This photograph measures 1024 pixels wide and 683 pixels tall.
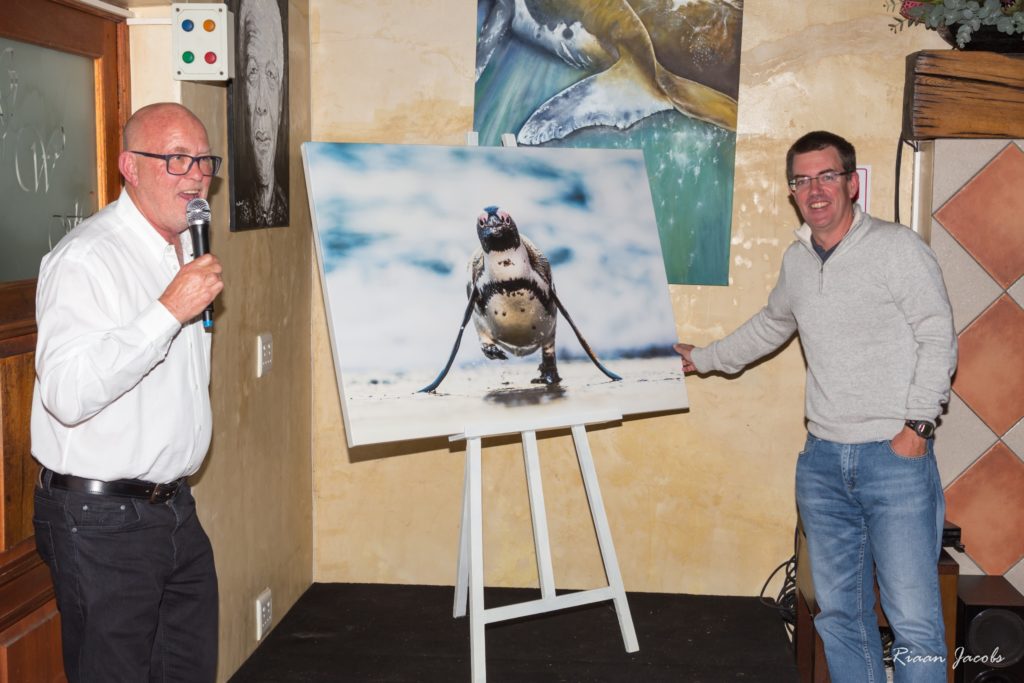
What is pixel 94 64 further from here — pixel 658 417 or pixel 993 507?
pixel 993 507

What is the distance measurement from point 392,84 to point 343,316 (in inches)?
47.7

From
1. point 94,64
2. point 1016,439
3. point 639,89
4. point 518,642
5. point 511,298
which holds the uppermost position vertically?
point 639,89

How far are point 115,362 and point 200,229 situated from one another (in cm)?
33

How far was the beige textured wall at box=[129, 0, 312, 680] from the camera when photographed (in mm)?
2779

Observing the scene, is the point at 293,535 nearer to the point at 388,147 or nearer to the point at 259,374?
the point at 259,374

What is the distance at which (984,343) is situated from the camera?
3.39m

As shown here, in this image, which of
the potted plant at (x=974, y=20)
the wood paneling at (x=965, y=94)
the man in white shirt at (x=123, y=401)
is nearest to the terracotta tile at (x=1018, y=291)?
the wood paneling at (x=965, y=94)

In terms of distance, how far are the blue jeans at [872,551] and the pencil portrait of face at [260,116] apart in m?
1.81

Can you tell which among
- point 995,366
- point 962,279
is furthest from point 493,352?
point 995,366

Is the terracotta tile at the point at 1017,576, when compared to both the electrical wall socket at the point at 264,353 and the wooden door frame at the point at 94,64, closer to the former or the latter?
the electrical wall socket at the point at 264,353

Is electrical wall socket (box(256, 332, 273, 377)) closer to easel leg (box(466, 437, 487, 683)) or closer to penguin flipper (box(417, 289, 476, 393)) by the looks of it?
penguin flipper (box(417, 289, 476, 393))

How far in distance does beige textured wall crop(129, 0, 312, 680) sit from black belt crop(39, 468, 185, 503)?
689 millimetres

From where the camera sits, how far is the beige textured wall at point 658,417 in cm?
352

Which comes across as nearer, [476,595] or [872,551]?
[872,551]
